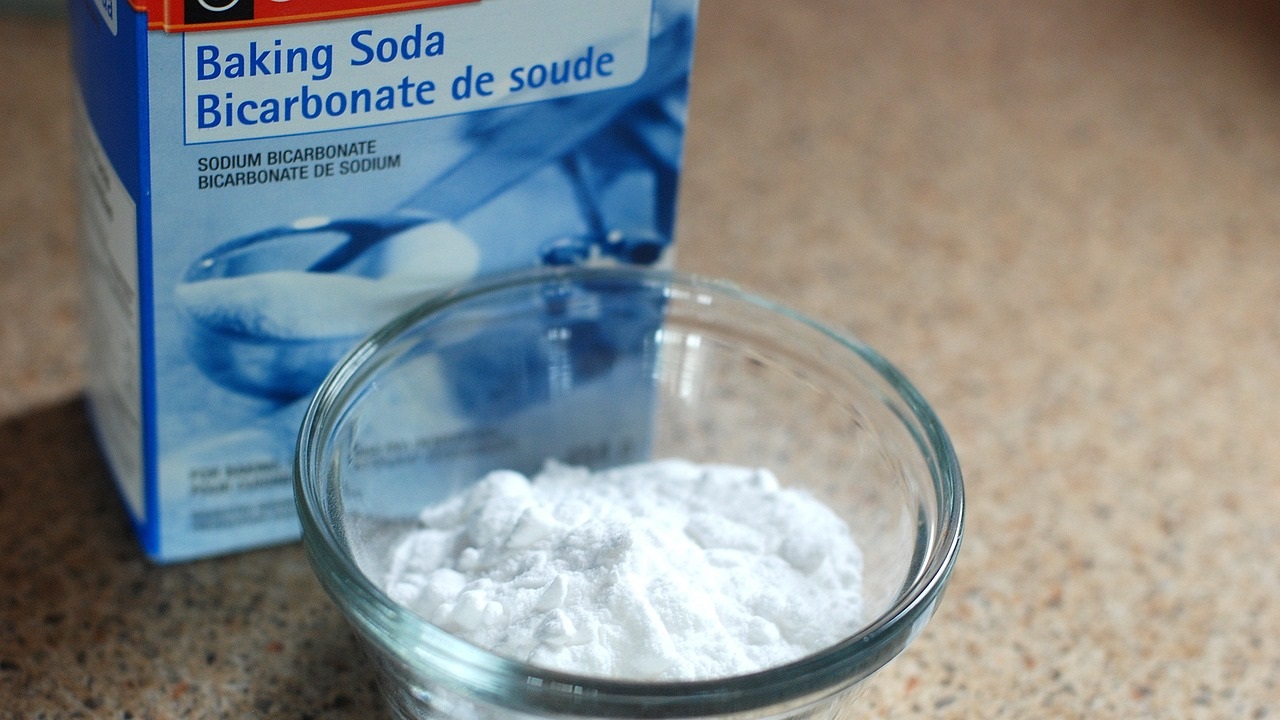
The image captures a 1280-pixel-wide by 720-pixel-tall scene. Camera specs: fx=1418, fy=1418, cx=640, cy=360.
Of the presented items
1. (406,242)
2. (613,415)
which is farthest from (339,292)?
(613,415)

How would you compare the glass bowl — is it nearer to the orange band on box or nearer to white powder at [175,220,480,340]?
white powder at [175,220,480,340]

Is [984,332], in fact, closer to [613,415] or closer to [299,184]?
[613,415]

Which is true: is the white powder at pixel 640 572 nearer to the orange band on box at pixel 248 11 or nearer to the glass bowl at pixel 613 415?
the glass bowl at pixel 613 415

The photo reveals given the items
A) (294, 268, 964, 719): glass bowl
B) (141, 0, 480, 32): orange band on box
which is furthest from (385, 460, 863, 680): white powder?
(141, 0, 480, 32): orange band on box

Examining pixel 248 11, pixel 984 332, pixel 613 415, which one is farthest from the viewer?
pixel 984 332

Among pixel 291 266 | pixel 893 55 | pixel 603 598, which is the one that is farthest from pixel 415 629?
pixel 893 55
